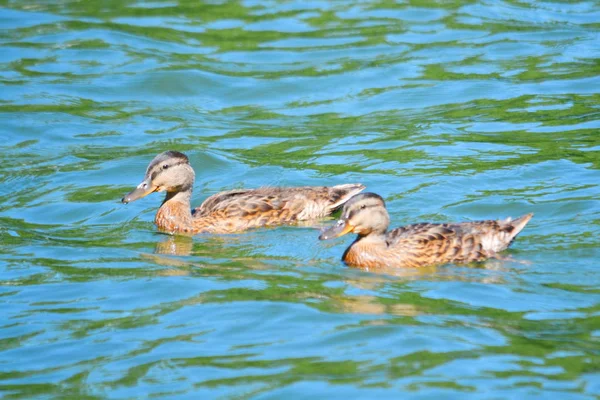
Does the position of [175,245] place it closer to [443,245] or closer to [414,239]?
[414,239]

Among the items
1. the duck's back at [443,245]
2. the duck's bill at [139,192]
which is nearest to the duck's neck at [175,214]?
the duck's bill at [139,192]

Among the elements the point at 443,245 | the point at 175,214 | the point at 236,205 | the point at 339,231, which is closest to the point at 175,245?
the point at 175,214

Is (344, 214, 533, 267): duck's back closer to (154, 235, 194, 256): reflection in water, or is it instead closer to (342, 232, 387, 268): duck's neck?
(342, 232, 387, 268): duck's neck

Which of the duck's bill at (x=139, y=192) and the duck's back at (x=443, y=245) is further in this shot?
the duck's bill at (x=139, y=192)

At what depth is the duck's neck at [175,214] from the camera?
1342 centimetres

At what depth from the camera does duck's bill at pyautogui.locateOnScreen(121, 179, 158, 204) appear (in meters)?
13.4

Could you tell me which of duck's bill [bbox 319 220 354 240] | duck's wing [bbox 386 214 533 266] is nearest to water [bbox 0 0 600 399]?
duck's wing [bbox 386 214 533 266]

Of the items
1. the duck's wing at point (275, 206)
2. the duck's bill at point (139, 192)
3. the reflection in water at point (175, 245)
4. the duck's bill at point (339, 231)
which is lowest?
the reflection in water at point (175, 245)

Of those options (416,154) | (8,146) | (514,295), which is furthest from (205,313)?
(8,146)

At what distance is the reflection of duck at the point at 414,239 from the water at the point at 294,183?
19cm

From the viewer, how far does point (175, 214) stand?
1349 centimetres

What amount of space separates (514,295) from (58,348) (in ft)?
13.4

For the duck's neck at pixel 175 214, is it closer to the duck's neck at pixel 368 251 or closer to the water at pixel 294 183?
the water at pixel 294 183

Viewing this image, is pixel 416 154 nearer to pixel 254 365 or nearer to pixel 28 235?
pixel 28 235
